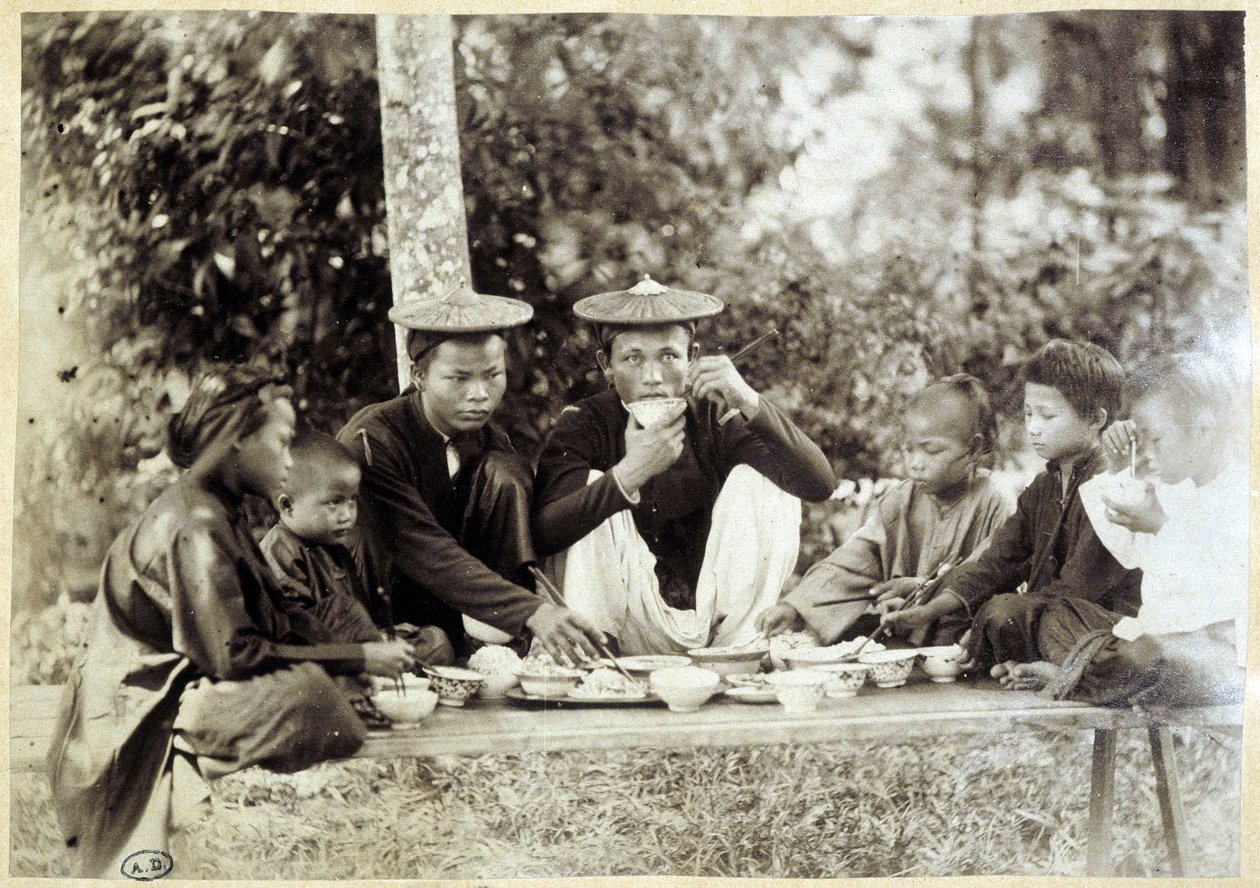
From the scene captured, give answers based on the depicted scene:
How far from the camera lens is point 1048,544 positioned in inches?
187

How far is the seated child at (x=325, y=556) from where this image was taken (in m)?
4.57

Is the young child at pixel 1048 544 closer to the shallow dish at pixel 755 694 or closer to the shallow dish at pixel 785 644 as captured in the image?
the shallow dish at pixel 785 644

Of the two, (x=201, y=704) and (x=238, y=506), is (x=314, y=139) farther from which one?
(x=201, y=704)

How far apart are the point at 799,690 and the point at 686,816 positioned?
593mm

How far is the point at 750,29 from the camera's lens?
192 inches

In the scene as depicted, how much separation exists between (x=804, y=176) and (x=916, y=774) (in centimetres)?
219

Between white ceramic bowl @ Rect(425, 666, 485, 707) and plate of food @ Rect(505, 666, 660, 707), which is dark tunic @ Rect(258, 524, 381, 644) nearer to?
white ceramic bowl @ Rect(425, 666, 485, 707)

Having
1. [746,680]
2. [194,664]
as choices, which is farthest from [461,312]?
[746,680]

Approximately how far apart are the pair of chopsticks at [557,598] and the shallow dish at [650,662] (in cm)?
2

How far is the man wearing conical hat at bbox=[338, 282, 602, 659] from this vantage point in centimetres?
466

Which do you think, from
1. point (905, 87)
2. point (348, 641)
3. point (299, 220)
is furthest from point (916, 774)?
point (299, 220)

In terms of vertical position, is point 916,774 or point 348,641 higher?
point 348,641

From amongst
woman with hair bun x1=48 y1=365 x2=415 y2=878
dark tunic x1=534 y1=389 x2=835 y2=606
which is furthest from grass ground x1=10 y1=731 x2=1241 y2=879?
dark tunic x1=534 y1=389 x2=835 y2=606

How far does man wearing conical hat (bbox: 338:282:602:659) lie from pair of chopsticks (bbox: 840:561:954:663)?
94 cm
